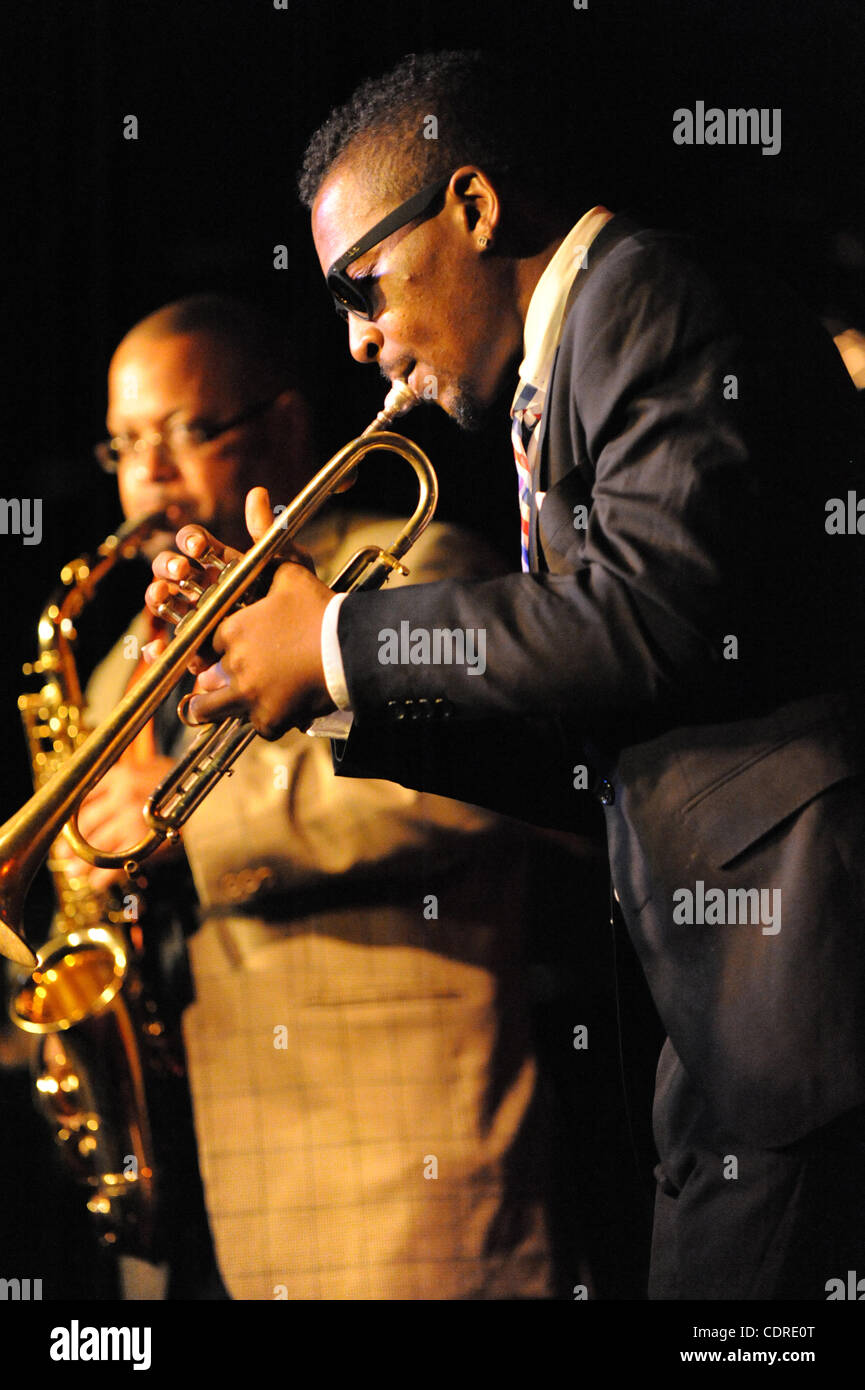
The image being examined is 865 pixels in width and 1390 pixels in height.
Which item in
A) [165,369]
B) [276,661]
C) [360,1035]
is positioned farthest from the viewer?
[165,369]

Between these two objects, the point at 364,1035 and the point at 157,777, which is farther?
the point at 157,777

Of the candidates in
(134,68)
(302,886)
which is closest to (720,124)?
(134,68)

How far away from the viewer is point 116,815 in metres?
2.86

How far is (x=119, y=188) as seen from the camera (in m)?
2.79

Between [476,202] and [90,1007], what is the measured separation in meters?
1.99

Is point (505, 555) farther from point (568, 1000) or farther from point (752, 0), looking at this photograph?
point (752, 0)

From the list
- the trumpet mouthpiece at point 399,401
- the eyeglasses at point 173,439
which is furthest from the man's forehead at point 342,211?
the eyeglasses at point 173,439

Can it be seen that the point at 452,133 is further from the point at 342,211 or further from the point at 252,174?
the point at 252,174

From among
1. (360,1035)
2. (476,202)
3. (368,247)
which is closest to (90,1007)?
(360,1035)

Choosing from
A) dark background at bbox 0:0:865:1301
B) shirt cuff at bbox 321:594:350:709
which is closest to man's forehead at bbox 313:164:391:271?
dark background at bbox 0:0:865:1301

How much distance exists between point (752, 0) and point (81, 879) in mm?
2347

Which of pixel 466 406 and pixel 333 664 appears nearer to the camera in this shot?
pixel 333 664

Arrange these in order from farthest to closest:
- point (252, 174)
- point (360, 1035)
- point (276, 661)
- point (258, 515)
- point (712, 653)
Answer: point (252, 174) < point (360, 1035) < point (258, 515) < point (276, 661) < point (712, 653)

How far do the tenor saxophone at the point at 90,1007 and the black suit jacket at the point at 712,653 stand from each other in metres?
1.56
